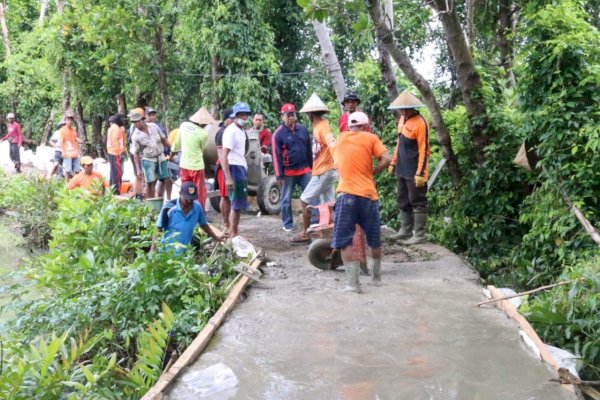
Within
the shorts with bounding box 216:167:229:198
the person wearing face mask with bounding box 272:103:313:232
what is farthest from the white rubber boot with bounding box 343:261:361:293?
the shorts with bounding box 216:167:229:198

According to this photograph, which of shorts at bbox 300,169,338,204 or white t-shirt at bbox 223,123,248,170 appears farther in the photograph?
white t-shirt at bbox 223,123,248,170

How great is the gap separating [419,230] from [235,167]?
257 cm

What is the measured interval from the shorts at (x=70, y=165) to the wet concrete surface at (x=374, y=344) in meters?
8.66

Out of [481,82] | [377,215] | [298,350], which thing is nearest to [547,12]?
[481,82]

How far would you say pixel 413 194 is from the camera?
333 inches

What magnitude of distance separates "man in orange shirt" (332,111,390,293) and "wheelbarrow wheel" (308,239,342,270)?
85 centimetres

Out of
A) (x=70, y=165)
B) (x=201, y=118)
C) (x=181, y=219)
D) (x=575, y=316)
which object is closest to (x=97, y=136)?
(x=70, y=165)

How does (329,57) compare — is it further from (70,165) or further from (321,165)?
(70,165)

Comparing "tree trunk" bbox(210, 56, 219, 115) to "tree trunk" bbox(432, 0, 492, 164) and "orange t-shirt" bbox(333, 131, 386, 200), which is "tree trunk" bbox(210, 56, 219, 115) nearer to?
"tree trunk" bbox(432, 0, 492, 164)

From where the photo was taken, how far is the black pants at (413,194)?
8422 millimetres

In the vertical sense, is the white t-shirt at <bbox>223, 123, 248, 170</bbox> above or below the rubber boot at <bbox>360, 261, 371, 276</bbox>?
above

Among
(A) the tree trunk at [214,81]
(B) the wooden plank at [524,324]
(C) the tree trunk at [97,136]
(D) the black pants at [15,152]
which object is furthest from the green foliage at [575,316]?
(C) the tree trunk at [97,136]

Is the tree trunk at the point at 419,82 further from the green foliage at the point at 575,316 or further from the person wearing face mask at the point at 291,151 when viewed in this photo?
the green foliage at the point at 575,316

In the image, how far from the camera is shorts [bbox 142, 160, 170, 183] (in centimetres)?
1051
